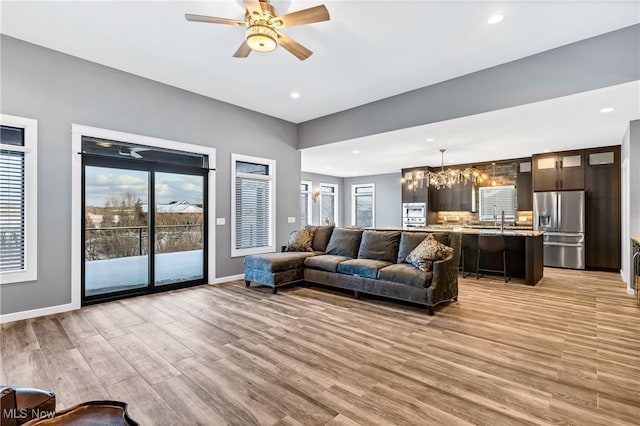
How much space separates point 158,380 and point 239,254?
3618 mm

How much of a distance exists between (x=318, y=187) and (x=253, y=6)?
908 cm

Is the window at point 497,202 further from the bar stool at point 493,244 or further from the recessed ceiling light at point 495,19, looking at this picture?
the recessed ceiling light at point 495,19

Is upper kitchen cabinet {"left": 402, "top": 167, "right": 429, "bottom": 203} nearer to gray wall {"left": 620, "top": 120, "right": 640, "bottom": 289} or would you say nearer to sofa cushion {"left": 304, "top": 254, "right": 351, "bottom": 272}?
gray wall {"left": 620, "top": 120, "right": 640, "bottom": 289}

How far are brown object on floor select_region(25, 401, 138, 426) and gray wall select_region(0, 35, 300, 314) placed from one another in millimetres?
3813

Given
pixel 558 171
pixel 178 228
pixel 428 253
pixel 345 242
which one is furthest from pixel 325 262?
pixel 558 171

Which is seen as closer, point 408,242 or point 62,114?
point 62,114

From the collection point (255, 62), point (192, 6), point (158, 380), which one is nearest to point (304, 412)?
point (158, 380)

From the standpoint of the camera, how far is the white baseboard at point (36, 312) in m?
3.53

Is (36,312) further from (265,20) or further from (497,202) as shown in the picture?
(497,202)

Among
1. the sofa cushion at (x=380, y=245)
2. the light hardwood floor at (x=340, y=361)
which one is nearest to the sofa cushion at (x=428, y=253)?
the sofa cushion at (x=380, y=245)

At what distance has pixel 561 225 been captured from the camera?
22.8 feet

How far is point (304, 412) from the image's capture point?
1.93 metres

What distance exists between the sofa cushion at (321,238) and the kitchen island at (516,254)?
1.66 metres

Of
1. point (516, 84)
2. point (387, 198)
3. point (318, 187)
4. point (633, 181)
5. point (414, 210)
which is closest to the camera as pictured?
point (516, 84)
